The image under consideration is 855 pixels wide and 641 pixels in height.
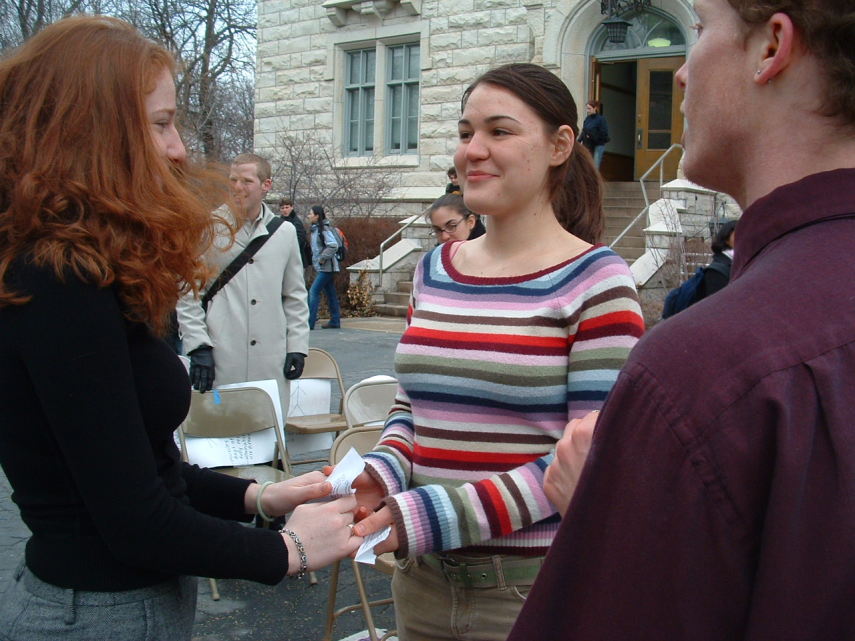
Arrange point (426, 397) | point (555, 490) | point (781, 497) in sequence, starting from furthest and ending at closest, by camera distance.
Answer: point (426, 397)
point (555, 490)
point (781, 497)

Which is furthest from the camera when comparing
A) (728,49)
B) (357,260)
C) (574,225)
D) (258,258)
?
(357,260)

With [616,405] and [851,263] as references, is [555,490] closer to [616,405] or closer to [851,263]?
[616,405]

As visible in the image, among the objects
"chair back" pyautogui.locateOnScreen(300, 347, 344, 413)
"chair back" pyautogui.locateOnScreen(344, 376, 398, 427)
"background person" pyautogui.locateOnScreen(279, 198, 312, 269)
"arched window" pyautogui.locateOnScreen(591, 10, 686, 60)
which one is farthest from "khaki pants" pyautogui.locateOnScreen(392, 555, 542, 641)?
"arched window" pyautogui.locateOnScreen(591, 10, 686, 60)

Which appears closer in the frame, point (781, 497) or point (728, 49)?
point (781, 497)

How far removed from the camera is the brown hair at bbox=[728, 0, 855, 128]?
87cm

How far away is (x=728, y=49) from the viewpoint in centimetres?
97

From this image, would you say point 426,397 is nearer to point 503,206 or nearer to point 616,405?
point 503,206

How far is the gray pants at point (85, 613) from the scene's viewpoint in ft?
5.10

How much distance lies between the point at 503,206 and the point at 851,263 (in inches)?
49.2

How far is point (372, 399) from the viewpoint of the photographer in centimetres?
453

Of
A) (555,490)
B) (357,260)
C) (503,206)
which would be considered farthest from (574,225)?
(357,260)

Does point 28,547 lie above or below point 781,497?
below

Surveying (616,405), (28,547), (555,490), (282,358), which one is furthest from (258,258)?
(616,405)

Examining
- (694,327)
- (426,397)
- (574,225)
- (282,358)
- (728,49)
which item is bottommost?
(282,358)
